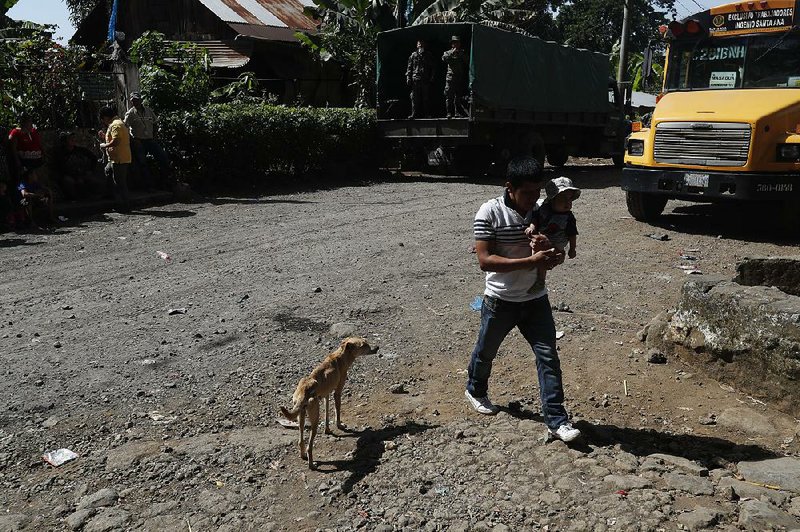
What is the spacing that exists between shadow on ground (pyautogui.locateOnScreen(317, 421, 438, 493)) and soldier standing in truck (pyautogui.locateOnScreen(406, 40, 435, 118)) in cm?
1194

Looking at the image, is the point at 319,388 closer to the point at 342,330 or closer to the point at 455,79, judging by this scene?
the point at 342,330

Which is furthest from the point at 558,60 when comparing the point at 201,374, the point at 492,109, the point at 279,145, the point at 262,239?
the point at 201,374

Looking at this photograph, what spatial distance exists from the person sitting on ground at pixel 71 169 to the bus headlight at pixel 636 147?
8.09 meters

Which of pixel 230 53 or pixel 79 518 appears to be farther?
pixel 230 53

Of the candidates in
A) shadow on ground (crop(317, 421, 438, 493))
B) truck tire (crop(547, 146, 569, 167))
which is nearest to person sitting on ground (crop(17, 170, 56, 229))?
shadow on ground (crop(317, 421, 438, 493))

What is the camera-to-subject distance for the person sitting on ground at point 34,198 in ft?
31.8

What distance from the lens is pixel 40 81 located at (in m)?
11.6

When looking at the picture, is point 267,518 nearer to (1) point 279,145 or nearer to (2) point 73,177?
(2) point 73,177

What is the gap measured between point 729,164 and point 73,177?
30.3 feet

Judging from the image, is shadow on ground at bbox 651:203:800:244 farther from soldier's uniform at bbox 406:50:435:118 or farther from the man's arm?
the man's arm

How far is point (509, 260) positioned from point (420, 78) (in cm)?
1198

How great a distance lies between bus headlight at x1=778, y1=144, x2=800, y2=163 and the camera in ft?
27.6

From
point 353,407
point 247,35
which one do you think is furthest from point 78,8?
point 353,407

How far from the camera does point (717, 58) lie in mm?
9695
